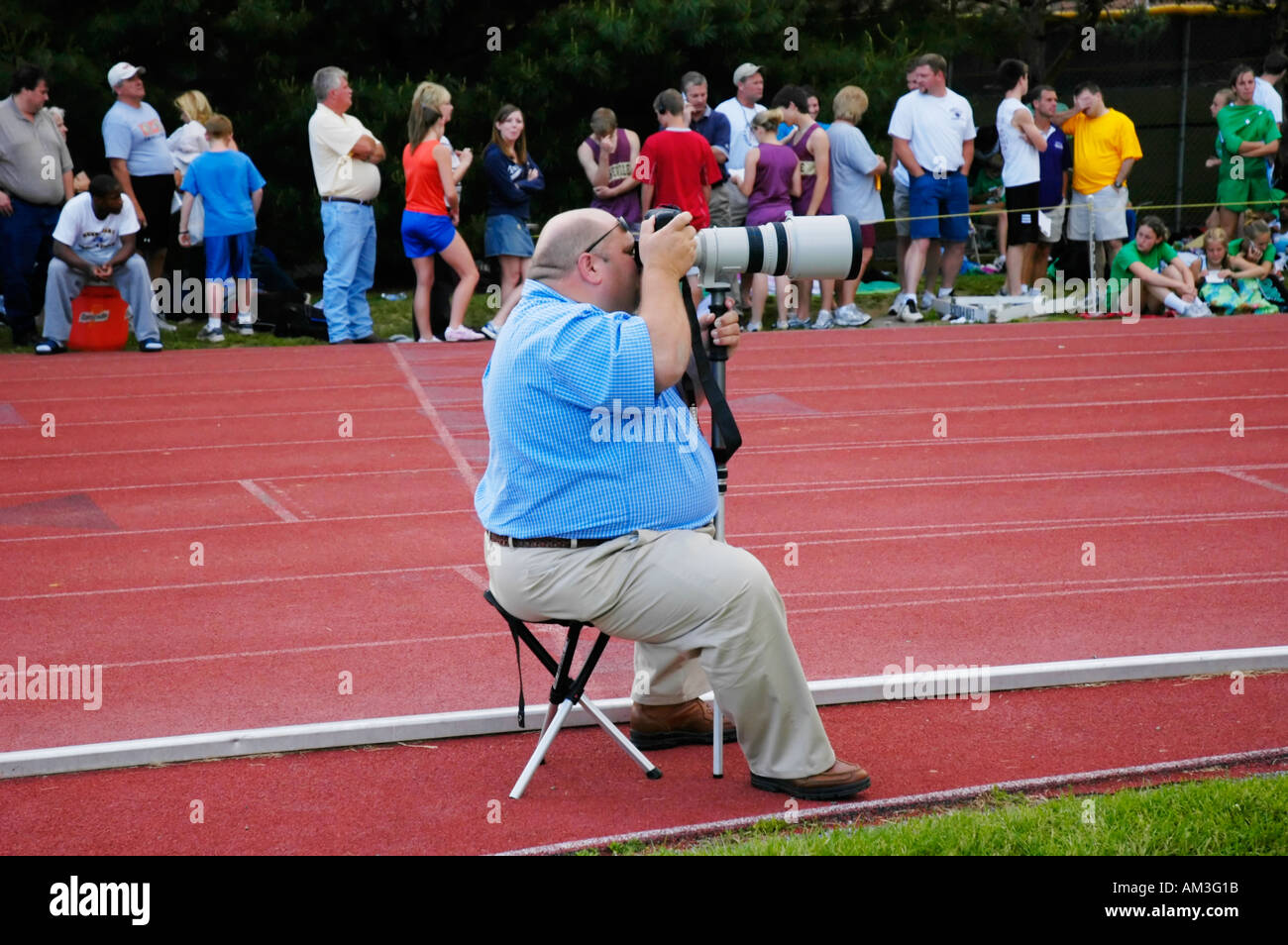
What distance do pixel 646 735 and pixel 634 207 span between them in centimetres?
936

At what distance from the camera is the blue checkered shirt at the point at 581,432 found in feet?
13.4

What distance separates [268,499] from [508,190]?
553cm

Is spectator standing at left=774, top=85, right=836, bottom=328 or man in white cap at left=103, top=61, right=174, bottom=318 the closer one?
man in white cap at left=103, top=61, right=174, bottom=318

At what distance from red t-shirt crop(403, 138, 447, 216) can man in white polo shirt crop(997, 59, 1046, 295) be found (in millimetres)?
5233

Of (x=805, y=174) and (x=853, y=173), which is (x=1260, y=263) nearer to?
(x=853, y=173)

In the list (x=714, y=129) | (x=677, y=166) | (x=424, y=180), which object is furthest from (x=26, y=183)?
(x=714, y=129)

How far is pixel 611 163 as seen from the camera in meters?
13.8

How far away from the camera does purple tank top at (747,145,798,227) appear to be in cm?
1307

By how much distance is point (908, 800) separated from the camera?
13.8 feet

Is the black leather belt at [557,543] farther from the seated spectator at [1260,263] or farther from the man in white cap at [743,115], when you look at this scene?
the seated spectator at [1260,263]

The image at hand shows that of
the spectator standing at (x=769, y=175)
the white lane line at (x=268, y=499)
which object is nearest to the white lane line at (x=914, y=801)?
the white lane line at (x=268, y=499)

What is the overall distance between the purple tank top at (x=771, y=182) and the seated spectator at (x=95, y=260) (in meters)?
4.88

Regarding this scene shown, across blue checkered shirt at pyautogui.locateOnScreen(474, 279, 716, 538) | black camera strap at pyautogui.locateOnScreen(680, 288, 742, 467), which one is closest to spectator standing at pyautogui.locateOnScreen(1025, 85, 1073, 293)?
black camera strap at pyautogui.locateOnScreen(680, 288, 742, 467)

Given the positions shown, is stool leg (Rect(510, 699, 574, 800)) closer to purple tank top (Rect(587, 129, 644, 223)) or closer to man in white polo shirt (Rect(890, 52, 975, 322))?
purple tank top (Rect(587, 129, 644, 223))
